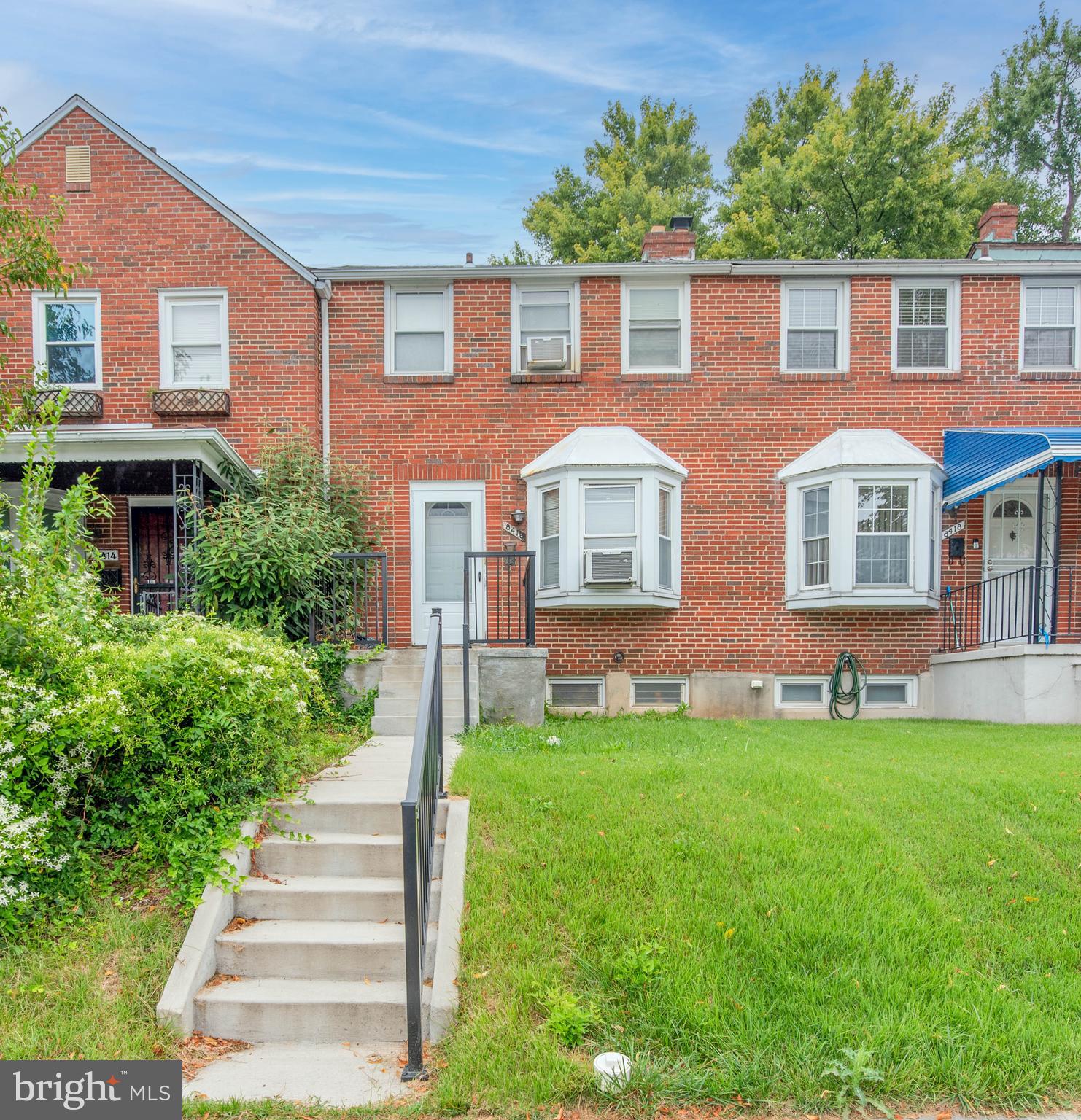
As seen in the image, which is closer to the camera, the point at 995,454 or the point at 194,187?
the point at 995,454

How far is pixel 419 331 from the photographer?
38.3ft

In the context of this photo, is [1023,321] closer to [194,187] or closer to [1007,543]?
[1007,543]

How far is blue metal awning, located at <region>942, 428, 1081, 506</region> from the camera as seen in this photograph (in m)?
9.87

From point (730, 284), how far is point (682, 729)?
19.8 ft

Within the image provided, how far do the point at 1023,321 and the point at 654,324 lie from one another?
4835 millimetres

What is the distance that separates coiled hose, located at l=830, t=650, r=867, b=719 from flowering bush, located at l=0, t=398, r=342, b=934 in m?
7.54

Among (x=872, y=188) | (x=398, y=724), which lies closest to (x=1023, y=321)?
(x=398, y=724)

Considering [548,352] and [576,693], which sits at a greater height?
[548,352]

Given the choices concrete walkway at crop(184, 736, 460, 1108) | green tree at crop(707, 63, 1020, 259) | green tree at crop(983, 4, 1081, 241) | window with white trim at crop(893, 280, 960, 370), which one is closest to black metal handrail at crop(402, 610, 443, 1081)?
concrete walkway at crop(184, 736, 460, 1108)

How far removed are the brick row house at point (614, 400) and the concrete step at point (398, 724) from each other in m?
2.61

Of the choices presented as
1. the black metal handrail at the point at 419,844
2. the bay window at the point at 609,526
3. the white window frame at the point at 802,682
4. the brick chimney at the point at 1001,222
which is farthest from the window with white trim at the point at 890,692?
the black metal handrail at the point at 419,844

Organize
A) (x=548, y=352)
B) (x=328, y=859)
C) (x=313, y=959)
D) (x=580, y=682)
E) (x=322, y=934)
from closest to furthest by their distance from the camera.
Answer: (x=313, y=959) < (x=322, y=934) < (x=328, y=859) < (x=580, y=682) < (x=548, y=352)

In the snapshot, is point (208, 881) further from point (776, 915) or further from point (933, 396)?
point (933, 396)

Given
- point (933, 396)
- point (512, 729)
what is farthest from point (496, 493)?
point (933, 396)
